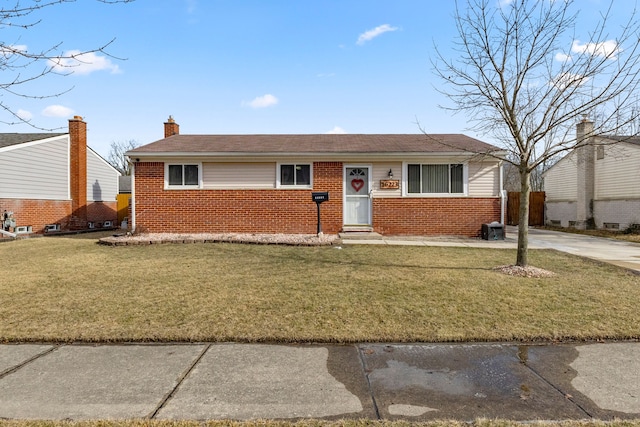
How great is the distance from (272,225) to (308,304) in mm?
8296

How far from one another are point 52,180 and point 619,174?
1047 inches

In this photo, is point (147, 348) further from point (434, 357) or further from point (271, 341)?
point (434, 357)

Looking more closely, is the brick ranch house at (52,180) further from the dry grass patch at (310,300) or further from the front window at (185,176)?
the dry grass patch at (310,300)

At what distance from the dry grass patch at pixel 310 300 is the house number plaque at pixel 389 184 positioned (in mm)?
4875

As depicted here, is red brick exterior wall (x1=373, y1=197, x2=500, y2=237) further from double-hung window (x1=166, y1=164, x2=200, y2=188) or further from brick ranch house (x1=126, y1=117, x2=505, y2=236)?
double-hung window (x1=166, y1=164, x2=200, y2=188)

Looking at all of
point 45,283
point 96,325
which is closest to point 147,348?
point 96,325

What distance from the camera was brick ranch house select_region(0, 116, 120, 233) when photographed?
15.4 m

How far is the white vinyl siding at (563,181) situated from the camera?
66.8ft

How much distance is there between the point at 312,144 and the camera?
14188 mm

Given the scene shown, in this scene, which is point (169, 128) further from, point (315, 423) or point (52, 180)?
point (315, 423)

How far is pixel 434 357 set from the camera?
3.42m

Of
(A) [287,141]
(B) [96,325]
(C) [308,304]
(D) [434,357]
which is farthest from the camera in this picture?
(A) [287,141]

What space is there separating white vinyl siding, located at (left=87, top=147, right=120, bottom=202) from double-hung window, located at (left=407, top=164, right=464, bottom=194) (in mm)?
16394

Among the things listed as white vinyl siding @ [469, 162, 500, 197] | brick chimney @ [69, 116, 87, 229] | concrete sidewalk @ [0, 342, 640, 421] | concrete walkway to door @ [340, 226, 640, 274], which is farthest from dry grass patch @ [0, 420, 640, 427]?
brick chimney @ [69, 116, 87, 229]
